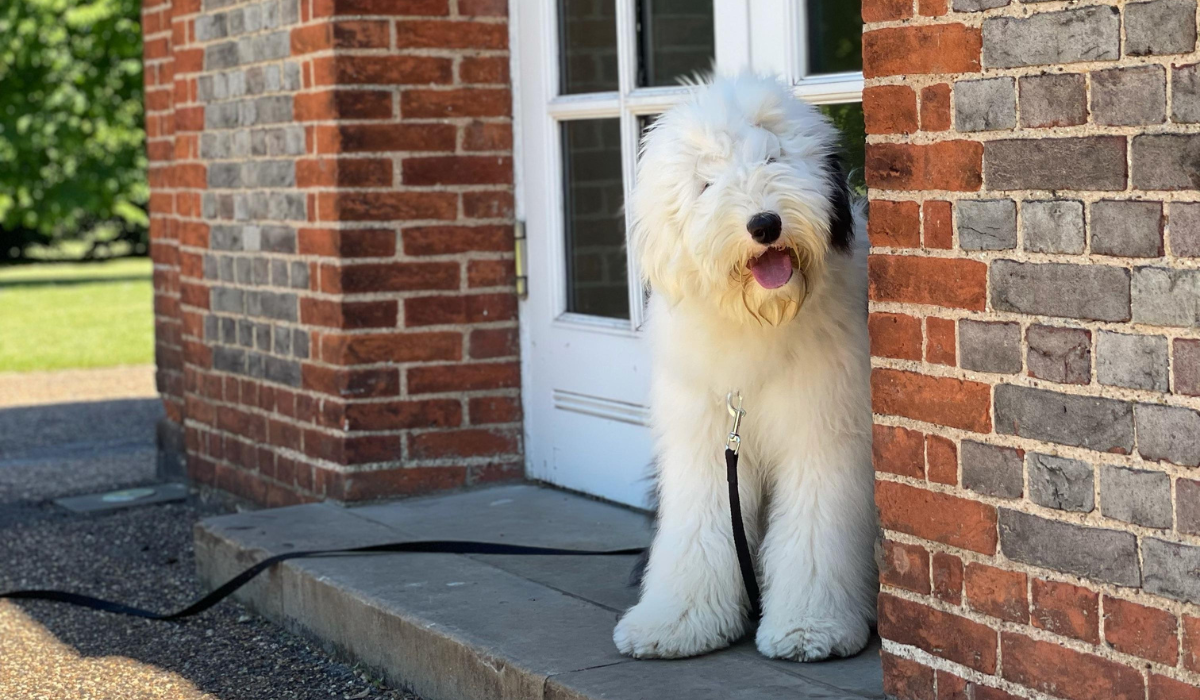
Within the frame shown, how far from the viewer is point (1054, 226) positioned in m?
2.32

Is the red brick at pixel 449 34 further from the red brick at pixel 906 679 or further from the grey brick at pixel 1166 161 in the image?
the grey brick at pixel 1166 161

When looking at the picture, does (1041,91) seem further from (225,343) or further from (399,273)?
(225,343)

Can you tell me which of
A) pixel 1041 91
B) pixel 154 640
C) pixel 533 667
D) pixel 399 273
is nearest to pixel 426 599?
pixel 533 667

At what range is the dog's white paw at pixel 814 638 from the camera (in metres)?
3.05

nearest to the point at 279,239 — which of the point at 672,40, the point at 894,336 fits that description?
the point at 672,40

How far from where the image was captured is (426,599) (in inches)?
149

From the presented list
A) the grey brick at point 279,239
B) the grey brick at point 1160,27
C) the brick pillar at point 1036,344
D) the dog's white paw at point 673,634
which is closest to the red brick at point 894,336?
the brick pillar at point 1036,344

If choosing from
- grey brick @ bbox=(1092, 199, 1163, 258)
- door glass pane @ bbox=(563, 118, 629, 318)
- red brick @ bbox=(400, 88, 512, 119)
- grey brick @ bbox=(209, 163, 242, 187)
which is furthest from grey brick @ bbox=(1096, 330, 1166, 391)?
grey brick @ bbox=(209, 163, 242, 187)

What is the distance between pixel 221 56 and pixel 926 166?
12.7 feet

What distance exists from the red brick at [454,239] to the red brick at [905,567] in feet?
8.52

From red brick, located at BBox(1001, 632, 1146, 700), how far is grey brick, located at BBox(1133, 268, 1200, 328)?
1.87ft

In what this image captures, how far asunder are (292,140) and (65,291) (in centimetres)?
1731

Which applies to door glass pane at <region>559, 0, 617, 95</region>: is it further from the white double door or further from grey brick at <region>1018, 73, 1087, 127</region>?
grey brick at <region>1018, 73, 1087, 127</region>

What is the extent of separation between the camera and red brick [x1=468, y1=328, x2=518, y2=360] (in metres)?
5.09
